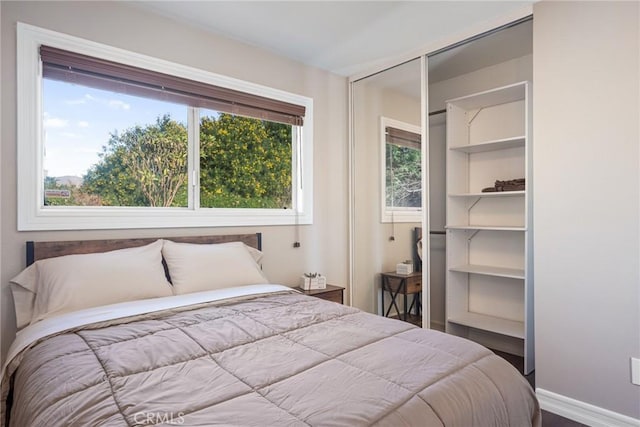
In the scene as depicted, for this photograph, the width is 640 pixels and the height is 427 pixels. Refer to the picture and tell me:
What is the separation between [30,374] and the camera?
132 cm

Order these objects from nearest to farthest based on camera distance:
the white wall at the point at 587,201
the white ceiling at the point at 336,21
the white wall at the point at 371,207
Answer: the white wall at the point at 587,201
the white ceiling at the point at 336,21
the white wall at the point at 371,207

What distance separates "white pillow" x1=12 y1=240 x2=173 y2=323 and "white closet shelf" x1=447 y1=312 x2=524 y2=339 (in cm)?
235

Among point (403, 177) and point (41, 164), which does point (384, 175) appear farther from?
point (41, 164)

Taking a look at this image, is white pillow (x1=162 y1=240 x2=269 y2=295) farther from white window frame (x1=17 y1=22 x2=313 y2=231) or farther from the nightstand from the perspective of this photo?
the nightstand

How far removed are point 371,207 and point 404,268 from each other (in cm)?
66

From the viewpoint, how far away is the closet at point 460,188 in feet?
10.0

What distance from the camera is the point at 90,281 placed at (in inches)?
77.9

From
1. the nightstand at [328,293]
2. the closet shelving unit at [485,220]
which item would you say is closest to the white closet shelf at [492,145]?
the closet shelving unit at [485,220]

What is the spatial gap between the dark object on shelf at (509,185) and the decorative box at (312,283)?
5.27 feet

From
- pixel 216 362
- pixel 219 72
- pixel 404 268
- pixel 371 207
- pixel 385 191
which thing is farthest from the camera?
pixel 371 207

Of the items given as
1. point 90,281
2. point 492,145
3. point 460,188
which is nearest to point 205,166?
point 90,281

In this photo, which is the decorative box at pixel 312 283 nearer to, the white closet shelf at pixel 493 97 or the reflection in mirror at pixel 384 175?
the reflection in mirror at pixel 384 175

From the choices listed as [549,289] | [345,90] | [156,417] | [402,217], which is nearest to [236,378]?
[156,417]

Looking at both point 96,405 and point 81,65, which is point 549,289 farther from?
point 81,65
